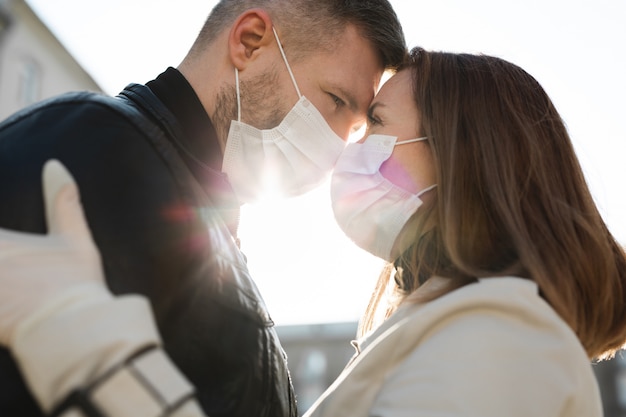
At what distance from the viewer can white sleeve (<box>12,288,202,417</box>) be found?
4.52ft

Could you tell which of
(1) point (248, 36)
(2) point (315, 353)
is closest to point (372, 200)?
(1) point (248, 36)

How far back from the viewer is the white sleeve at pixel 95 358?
4.52ft

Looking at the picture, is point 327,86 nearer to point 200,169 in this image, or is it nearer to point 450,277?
point 200,169

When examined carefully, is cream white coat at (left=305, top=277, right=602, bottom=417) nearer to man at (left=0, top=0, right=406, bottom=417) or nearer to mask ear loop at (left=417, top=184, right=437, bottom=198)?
man at (left=0, top=0, right=406, bottom=417)

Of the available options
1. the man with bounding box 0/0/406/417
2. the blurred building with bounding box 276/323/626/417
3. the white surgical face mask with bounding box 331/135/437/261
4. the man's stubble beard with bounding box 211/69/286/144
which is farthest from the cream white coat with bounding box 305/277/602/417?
the blurred building with bounding box 276/323/626/417

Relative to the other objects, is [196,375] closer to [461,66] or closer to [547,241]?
[547,241]

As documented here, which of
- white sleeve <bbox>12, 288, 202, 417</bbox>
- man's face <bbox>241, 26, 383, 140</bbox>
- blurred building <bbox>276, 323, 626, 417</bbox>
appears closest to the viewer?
white sleeve <bbox>12, 288, 202, 417</bbox>

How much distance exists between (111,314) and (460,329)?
3.06 feet

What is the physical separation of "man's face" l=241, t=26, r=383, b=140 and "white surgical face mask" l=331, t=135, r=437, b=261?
0.25 meters

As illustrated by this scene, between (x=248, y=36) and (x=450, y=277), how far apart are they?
50.3 inches

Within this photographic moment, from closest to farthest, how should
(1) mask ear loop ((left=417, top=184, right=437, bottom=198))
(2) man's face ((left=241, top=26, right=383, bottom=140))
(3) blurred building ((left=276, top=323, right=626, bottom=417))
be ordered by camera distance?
1. (1) mask ear loop ((left=417, top=184, right=437, bottom=198))
2. (2) man's face ((left=241, top=26, right=383, bottom=140))
3. (3) blurred building ((left=276, top=323, right=626, bottom=417))

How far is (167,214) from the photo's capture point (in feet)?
5.52

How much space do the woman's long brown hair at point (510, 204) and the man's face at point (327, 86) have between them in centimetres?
35

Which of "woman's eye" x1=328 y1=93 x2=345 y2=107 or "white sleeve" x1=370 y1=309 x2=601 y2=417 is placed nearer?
"white sleeve" x1=370 y1=309 x2=601 y2=417
